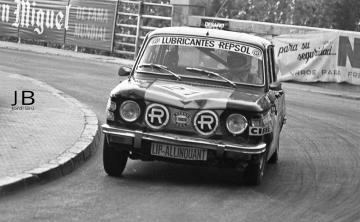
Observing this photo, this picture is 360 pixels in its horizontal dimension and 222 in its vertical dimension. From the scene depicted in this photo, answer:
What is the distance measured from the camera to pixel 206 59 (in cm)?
922

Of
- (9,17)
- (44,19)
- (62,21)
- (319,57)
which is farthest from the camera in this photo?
(9,17)

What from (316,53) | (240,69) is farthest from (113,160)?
(316,53)

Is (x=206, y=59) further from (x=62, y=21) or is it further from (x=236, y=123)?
(x=62, y=21)

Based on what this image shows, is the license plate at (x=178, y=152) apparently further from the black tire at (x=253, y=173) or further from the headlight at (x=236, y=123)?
the black tire at (x=253, y=173)

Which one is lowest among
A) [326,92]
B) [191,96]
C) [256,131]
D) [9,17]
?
[326,92]

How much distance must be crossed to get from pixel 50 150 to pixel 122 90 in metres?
1.49

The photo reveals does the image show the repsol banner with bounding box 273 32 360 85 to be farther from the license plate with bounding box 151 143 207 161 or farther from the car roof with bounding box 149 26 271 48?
the license plate with bounding box 151 143 207 161

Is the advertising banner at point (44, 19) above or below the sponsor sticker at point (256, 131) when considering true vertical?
below

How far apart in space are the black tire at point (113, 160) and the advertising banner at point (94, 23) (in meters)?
21.9

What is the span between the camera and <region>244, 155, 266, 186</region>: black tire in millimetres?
8438

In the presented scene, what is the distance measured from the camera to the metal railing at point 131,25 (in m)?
30.1

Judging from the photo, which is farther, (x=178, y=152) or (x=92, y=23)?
(x=92, y=23)

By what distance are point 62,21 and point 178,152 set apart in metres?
23.5

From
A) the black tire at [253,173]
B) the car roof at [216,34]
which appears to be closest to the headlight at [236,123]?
the black tire at [253,173]
